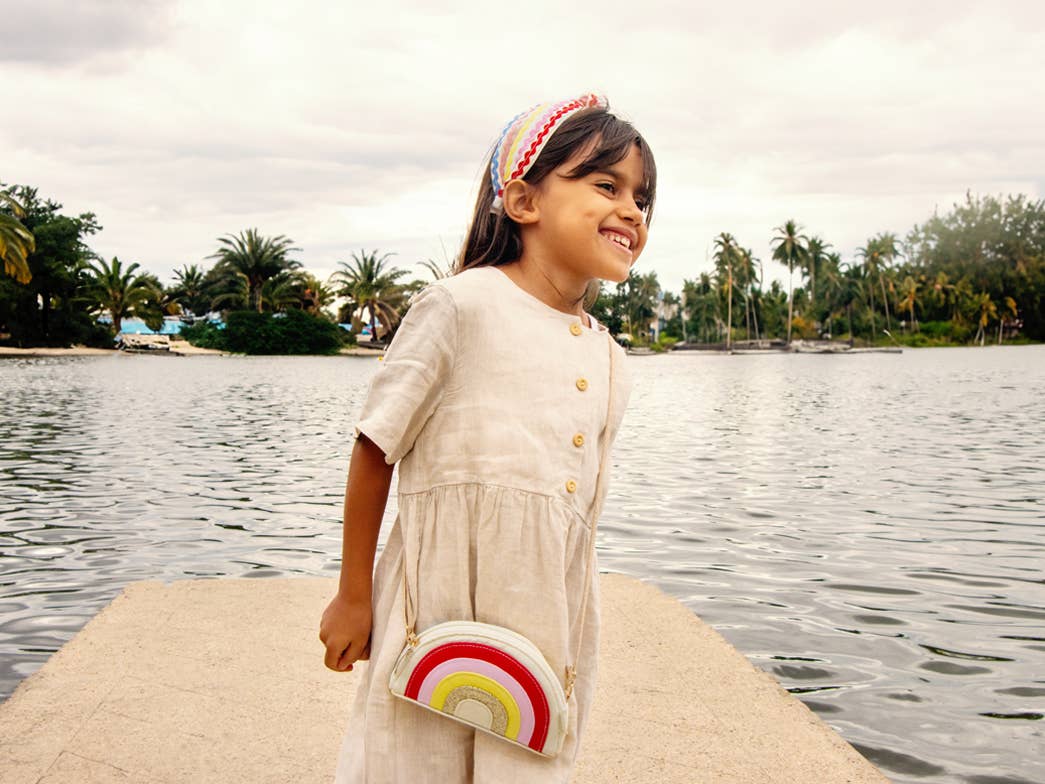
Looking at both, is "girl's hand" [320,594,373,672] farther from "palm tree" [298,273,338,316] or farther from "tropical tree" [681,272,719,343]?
"tropical tree" [681,272,719,343]

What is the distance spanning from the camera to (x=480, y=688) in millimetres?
1508

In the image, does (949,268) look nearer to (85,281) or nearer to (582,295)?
(85,281)

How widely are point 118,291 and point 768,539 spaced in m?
62.7

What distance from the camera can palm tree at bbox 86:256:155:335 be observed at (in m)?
61.8

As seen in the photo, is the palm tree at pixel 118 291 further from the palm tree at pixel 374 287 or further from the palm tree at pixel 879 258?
the palm tree at pixel 879 258

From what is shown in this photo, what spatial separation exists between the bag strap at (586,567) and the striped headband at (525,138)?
349mm

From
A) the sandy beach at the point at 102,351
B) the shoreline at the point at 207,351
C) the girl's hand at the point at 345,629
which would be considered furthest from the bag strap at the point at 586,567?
the shoreline at the point at 207,351

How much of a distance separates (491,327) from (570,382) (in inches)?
6.5

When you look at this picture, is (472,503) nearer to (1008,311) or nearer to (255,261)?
(255,261)

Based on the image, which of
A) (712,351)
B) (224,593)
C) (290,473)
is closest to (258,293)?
(712,351)

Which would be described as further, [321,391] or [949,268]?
[949,268]

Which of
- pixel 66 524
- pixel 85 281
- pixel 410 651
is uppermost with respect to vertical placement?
pixel 85 281

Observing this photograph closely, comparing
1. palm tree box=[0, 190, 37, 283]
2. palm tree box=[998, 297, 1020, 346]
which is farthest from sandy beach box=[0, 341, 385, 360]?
palm tree box=[998, 297, 1020, 346]

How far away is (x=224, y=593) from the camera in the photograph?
4258 millimetres
